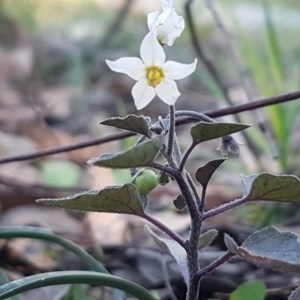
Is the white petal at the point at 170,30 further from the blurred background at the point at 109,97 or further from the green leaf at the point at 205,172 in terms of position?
the blurred background at the point at 109,97

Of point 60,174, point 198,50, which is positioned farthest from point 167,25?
point 60,174

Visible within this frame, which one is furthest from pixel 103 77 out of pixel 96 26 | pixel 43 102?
pixel 43 102

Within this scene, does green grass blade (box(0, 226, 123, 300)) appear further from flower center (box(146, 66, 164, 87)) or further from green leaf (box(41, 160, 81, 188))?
green leaf (box(41, 160, 81, 188))

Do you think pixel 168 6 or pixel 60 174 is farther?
pixel 60 174

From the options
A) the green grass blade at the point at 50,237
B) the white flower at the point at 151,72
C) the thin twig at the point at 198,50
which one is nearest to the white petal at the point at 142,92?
the white flower at the point at 151,72

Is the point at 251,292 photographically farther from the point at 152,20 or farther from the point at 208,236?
the point at 152,20

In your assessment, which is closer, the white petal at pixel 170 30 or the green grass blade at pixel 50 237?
the white petal at pixel 170 30

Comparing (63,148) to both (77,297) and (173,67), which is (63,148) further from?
(173,67)
